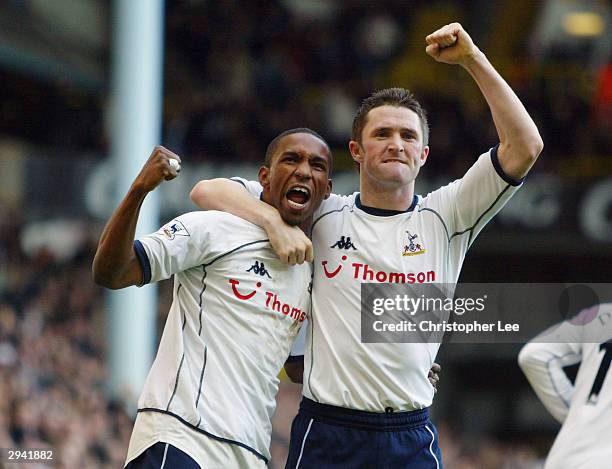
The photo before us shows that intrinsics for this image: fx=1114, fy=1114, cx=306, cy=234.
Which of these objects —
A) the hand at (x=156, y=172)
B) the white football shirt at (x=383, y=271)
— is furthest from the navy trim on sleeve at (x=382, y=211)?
the hand at (x=156, y=172)

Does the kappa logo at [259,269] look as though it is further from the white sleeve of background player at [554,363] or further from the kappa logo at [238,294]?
the white sleeve of background player at [554,363]

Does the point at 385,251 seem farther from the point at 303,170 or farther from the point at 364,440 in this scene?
the point at 364,440

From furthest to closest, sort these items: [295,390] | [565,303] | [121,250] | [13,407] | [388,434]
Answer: [295,390] < [13,407] < [565,303] < [388,434] < [121,250]

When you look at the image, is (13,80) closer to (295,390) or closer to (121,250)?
(295,390)

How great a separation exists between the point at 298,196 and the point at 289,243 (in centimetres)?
28

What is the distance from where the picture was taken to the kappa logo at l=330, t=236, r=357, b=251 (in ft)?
16.1

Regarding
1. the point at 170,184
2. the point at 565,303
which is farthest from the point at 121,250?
the point at 170,184

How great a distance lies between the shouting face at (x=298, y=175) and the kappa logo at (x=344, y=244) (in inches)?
7.2

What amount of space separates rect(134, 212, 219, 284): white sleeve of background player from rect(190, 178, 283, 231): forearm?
0.55 ft

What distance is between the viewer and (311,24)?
1950 centimetres

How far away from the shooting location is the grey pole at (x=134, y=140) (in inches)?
494

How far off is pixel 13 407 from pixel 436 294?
5590 mm

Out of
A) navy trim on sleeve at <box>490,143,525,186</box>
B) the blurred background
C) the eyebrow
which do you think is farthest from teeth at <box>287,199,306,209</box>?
the blurred background

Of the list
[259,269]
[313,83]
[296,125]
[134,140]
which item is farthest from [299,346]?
[313,83]
